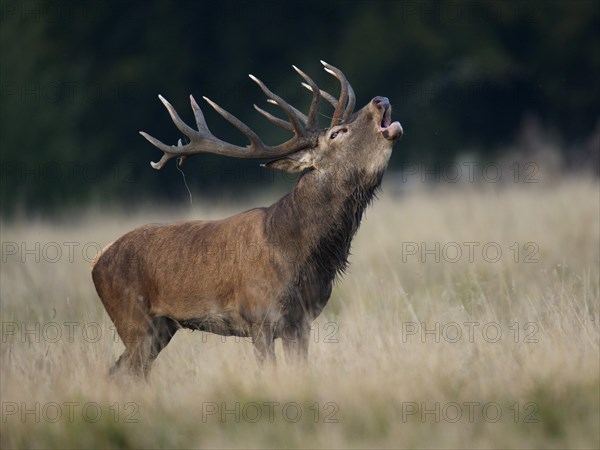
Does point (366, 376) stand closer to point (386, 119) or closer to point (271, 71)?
point (386, 119)

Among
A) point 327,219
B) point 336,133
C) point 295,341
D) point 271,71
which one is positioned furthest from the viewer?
point 271,71

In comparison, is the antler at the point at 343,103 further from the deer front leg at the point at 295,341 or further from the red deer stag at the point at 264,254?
the deer front leg at the point at 295,341

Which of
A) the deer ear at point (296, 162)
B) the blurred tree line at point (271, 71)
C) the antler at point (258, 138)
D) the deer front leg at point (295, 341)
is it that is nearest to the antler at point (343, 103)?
the antler at point (258, 138)

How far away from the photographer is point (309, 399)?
6.08 meters

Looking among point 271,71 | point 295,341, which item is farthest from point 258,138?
point 271,71

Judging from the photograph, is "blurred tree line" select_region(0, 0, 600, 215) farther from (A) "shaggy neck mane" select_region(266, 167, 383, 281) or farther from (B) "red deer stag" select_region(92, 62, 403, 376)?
(A) "shaggy neck mane" select_region(266, 167, 383, 281)

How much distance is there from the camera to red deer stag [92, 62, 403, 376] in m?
7.16

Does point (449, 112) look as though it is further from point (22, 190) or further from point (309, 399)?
point (309, 399)

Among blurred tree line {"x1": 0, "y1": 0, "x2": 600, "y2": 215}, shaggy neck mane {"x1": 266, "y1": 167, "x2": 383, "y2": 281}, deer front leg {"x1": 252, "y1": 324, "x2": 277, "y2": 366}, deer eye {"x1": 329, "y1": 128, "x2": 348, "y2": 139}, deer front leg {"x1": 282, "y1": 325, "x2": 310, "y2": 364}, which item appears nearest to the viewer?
deer front leg {"x1": 252, "y1": 324, "x2": 277, "y2": 366}

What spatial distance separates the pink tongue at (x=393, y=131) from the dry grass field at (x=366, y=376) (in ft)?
4.16

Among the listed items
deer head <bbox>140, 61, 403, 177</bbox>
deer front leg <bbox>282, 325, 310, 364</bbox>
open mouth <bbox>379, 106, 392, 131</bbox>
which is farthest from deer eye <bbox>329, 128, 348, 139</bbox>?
deer front leg <bbox>282, 325, 310, 364</bbox>

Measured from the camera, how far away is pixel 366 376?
630 cm

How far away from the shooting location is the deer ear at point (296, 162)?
24.8 ft

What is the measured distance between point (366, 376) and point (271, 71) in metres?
20.6
